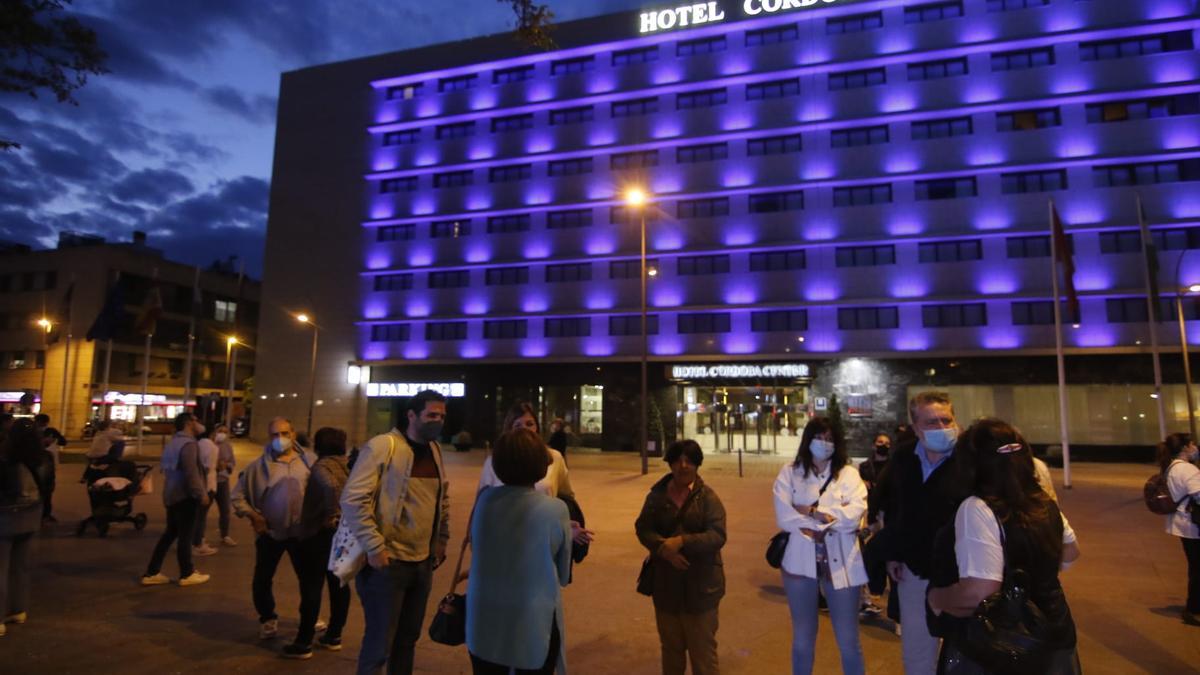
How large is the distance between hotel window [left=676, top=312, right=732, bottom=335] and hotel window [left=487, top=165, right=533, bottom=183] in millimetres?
12119

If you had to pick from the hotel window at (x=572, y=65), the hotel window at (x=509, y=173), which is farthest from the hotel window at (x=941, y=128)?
the hotel window at (x=509, y=173)

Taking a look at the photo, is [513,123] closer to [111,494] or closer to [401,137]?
[401,137]

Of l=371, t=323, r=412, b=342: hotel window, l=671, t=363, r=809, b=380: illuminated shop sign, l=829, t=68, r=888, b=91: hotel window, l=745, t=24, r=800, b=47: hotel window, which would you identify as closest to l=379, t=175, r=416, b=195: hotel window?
l=371, t=323, r=412, b=342: hotel window

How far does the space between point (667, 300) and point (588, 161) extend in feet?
30.0

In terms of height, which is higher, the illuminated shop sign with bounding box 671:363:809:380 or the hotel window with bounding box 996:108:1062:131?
the hotel window with bounding box 996:108:1062:131

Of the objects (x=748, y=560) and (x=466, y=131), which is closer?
(x=748, y=560)

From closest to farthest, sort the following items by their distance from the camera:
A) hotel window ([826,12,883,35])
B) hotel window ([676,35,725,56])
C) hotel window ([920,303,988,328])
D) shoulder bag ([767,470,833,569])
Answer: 1. shoulder bag ([767,470,833,569])
2. hotel window ([920,303,988,328])
3. hotel window ([826,12,883,35])
4. hotel window ([676,35,725,56])

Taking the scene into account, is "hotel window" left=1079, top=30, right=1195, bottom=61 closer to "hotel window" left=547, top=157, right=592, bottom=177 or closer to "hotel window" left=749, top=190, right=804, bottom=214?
"hotel window" left=749, top=190, right=804, bottom=214

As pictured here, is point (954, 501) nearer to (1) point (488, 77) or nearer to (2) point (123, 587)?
(2) point (123, 587)

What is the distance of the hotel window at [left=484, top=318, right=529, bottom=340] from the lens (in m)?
35.8

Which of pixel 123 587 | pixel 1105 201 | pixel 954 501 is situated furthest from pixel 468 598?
pixel 1105 201

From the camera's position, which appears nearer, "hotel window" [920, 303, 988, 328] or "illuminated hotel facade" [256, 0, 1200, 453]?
"illuminated hotel facade" [256, 0, 1200, 453]

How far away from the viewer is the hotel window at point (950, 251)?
1182 inches

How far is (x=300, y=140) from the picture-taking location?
41875mm
